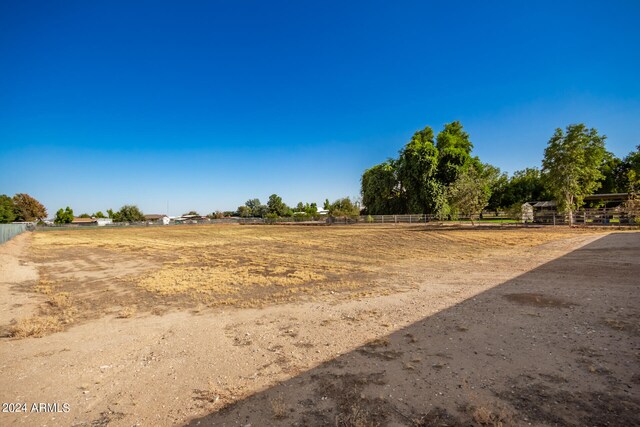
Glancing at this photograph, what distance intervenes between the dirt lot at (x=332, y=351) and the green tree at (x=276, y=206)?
3791 inches

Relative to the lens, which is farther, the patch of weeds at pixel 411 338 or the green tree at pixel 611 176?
the green tree at pixel 611 176

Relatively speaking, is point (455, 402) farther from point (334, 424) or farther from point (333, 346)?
point (333, 346)

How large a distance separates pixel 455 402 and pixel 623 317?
469 centimetres

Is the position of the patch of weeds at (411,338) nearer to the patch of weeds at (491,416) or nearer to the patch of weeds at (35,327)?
the patch of weeds at (491,416)

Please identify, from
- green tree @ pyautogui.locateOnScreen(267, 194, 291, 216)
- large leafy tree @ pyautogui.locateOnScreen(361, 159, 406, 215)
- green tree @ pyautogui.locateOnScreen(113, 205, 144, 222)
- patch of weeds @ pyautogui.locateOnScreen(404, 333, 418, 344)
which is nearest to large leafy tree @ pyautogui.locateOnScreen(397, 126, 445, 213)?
large leafy tree @ pyautogui.locateOnScreen(361, 159, 406, 215)

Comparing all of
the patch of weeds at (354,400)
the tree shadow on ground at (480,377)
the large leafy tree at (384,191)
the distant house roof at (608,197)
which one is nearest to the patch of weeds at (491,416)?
the tree shadow on ground at (480,377)

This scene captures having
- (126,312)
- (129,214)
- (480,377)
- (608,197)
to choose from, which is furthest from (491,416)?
(129,214)

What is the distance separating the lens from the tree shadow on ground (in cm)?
296

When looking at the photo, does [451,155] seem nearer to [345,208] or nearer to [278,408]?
[345,208]

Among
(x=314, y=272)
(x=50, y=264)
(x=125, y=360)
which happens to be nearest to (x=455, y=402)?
(x=125, y=360)

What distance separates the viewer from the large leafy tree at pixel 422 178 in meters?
45.3

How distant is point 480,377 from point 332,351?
203 centimetres

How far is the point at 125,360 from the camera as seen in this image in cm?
437

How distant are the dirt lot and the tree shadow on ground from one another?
20 mm
